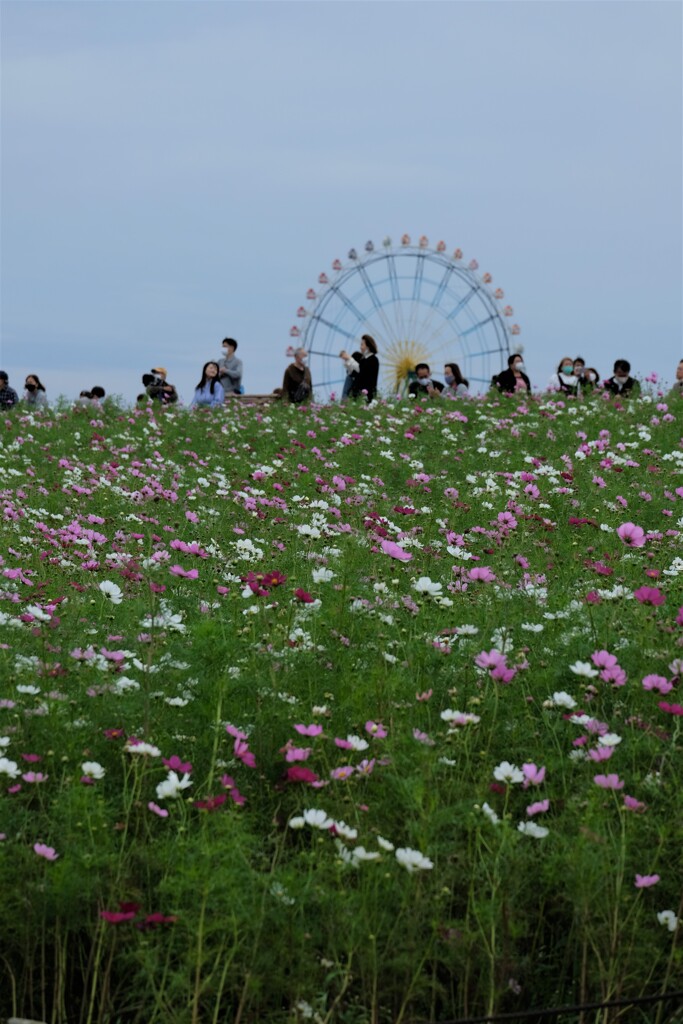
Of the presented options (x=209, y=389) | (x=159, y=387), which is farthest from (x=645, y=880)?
(x=159, y=387)

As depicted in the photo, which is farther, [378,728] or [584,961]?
[378,728]

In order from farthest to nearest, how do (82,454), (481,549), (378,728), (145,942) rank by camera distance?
(82,454) < (481,549) < (378,728) < (145,942)

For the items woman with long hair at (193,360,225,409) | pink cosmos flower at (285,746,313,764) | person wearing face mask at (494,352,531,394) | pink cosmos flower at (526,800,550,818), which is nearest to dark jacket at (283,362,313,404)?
woman with long hair at (193,360,225,409)

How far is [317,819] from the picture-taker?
3469mm

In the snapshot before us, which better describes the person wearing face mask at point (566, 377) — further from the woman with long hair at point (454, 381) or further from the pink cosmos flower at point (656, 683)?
the pink cosmos flower at point (656, 683)

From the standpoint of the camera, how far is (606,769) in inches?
152

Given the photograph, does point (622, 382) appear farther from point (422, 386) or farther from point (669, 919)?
point (669, 919)

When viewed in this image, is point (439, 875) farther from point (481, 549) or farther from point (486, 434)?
point (486, 434)

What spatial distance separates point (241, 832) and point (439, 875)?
21.7 inches

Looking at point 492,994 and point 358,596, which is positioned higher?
point 358,596

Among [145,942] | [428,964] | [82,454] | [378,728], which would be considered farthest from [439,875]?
[82,454]

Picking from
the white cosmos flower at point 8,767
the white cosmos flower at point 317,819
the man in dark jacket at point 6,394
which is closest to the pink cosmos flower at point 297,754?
the white cosmos flower at point 317,819

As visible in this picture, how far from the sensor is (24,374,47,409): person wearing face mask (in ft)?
60.6

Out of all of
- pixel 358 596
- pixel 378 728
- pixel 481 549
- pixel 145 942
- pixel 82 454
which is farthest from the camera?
pixel 82 454
